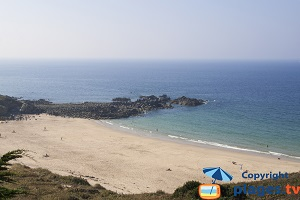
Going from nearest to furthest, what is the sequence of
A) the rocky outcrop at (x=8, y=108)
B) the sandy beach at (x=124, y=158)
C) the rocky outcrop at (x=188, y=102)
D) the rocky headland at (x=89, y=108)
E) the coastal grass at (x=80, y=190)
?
the coastal grass at (x=80, y=190), the sandy beach at (x=124, y=158), the rocky outcrop at (x=8, y=108), the rocky headland at (x=89, y=108), the rocky outcrop at (x=188, y=102)

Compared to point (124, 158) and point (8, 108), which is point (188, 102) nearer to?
point (8, 108)

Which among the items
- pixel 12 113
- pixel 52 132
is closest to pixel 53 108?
pixel 12 113

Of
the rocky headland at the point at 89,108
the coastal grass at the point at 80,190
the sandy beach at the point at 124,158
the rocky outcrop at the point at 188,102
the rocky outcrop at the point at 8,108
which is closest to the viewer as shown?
the coastal grass at the point at 80,190

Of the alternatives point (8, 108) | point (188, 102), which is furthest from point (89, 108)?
point (188, 102)

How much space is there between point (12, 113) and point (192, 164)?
44.5m

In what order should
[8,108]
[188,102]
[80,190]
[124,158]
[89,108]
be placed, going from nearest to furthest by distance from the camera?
[80,190]
[124,158]
[8,108]
[89,108]
[188,102]

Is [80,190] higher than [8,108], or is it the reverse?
[80,190]

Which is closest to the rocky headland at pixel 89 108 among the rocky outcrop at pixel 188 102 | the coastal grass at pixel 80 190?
the rocky outcrop at pixel 188 102

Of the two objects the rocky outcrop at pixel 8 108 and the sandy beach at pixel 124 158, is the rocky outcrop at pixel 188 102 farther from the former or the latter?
the rocky outcrop at pixel 8 108

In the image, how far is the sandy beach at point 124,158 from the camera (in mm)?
29161

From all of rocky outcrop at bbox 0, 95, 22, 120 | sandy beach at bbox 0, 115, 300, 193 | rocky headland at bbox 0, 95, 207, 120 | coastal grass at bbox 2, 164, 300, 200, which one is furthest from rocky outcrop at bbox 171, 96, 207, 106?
coastal grass at bbox 2, 164, 300, 200

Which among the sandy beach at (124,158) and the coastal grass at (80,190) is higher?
the coastal grass at (80,190)

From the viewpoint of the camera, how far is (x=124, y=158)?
119ft

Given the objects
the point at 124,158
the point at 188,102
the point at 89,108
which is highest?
the point at 188,102
